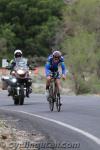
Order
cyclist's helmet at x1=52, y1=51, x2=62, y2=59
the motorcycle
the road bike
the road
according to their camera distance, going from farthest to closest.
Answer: the motorcycle, the road bike, cyclist's helmet at x1=52, y1=51, x2=62, y2=59, the road

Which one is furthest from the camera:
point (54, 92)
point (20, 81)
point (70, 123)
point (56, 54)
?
point (20, 81)

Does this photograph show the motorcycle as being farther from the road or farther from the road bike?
the road bike

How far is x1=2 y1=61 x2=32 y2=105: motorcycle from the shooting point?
21.5 m

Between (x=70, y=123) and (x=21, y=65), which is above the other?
(x=21, y=65)

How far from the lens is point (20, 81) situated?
21562 millimetres

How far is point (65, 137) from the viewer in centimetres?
1174

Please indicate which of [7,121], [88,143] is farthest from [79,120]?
[88,143]

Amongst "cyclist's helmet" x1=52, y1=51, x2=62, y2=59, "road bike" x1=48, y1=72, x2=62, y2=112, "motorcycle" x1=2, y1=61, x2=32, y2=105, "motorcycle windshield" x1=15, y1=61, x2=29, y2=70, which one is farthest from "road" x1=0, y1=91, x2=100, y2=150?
"motorcycle windshield" x1=15, y1=61, x2=29, y2=70

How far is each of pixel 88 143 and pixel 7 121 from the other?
4773mm

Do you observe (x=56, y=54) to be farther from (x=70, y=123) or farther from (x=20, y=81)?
(x=20, y=81)

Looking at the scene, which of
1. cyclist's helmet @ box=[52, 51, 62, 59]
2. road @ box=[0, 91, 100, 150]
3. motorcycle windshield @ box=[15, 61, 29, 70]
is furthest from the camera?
motorcycle windshield @ box=[15, 61, 29, 70]

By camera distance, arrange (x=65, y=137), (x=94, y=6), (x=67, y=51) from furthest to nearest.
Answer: (x=94, y=6)
(x=67, y=51)
(x=65, y=137)

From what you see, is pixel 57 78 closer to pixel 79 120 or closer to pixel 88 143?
pixel 79 120

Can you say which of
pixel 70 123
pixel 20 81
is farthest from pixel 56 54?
pixel 20 81
